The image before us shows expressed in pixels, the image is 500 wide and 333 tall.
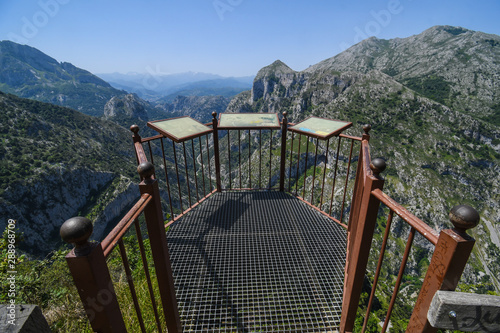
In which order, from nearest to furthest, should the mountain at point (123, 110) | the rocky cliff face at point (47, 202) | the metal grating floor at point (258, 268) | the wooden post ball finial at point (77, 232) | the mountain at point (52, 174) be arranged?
the wooden post ball finial at point (77, 232) → the metal grating floor at point (258, 268) → the rocky cliff face at point (47, 202) → the mountain at point (52, 174) → the mountain at point (123, 110)

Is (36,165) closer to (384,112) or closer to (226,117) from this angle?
(226,117)

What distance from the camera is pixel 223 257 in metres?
3.35

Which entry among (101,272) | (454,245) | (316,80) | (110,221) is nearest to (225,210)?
(101,272)

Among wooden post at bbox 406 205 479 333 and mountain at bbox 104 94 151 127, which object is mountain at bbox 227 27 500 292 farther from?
mountain at bbox 104 94 151 127

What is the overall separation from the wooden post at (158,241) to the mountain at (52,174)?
56.7 meters

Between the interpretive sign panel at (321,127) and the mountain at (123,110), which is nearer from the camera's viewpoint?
the interpretive sign panel at (321,127)

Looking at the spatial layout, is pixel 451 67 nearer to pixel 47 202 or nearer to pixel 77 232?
pixel 77 232

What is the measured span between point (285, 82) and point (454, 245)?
155293 mm

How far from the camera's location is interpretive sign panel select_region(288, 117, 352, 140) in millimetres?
3810

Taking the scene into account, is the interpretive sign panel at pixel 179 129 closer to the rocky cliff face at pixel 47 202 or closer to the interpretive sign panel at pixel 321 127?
the interpretive sign panel at pixel 321 127

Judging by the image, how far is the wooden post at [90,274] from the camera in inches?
40.1

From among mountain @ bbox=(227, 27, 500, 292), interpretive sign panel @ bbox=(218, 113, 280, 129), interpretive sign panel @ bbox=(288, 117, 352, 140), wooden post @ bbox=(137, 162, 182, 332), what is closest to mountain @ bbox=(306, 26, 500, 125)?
mountain @ bbox=(227, 27, 500, 292)

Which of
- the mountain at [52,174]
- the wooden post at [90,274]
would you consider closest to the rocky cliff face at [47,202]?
the mountain at [52,174]

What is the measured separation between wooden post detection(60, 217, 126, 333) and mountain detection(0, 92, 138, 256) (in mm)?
57554
